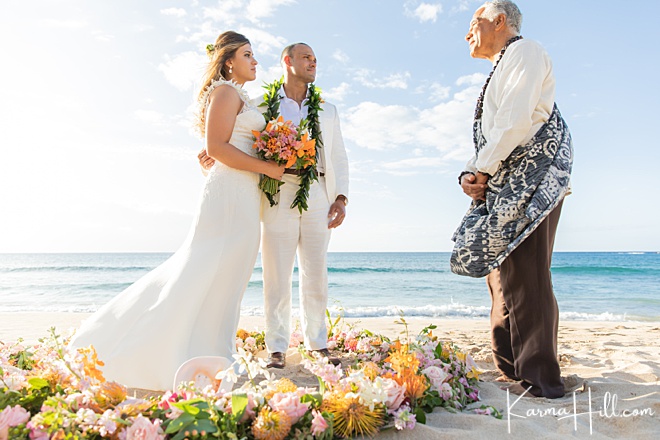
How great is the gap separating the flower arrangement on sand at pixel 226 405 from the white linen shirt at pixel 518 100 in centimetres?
144

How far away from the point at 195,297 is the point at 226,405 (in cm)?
140

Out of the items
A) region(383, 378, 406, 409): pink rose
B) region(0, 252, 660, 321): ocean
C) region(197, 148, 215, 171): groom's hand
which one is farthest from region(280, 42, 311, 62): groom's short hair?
region(0, 252, 660, 321): ocean

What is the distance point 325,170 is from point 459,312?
8.59 m

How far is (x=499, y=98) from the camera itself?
10.8 feet

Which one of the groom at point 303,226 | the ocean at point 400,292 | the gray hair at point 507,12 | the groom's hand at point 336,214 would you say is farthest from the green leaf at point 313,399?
the ocean at point 400,292

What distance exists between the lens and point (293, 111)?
4328 mm

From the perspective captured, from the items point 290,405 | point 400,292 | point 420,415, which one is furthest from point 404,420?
point 400,292

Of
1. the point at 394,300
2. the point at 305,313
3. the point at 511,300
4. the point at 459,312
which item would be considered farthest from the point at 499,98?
the point at 394,300

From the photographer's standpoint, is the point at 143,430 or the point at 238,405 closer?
the point at 143,430

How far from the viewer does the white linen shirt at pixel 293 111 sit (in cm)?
429

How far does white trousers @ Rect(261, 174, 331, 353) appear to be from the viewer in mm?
4090

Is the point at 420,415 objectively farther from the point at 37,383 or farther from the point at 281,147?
the point at 281,147

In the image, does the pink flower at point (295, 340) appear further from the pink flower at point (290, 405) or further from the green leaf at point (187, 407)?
the green leaf at point (187, 407)

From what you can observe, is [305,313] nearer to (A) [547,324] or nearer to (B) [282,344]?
(B) [282,344]
